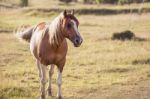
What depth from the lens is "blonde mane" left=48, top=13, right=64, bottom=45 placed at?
1107 centimetres

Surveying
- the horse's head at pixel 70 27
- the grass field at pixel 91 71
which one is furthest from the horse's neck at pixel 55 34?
the grass field at pixel 91 71

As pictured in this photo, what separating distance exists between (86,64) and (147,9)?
100 ft

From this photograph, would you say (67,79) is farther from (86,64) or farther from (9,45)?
(9,45)

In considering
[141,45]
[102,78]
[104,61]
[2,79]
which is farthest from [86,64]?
[141,45]

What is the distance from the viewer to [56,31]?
11172mm

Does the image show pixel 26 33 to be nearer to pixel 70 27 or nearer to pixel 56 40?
pixel 56 40

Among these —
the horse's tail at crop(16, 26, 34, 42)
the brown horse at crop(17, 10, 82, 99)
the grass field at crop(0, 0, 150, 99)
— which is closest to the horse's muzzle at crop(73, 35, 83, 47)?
the brown horse at crop(17, 10, 82, 99)

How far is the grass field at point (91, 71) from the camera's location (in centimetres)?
1317

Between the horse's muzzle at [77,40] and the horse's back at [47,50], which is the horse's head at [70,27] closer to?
the horse's muzzle at [77,40]

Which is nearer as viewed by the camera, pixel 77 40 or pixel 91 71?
pixel 77 40

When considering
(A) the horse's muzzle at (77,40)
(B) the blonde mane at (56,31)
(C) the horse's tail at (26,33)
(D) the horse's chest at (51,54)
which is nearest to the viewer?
(A) the horse's muzzle at (77,40)

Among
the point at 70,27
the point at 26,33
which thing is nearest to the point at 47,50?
the point at 70,27

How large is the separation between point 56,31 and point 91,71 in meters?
6.39

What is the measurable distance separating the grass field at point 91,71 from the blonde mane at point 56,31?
2074mm
